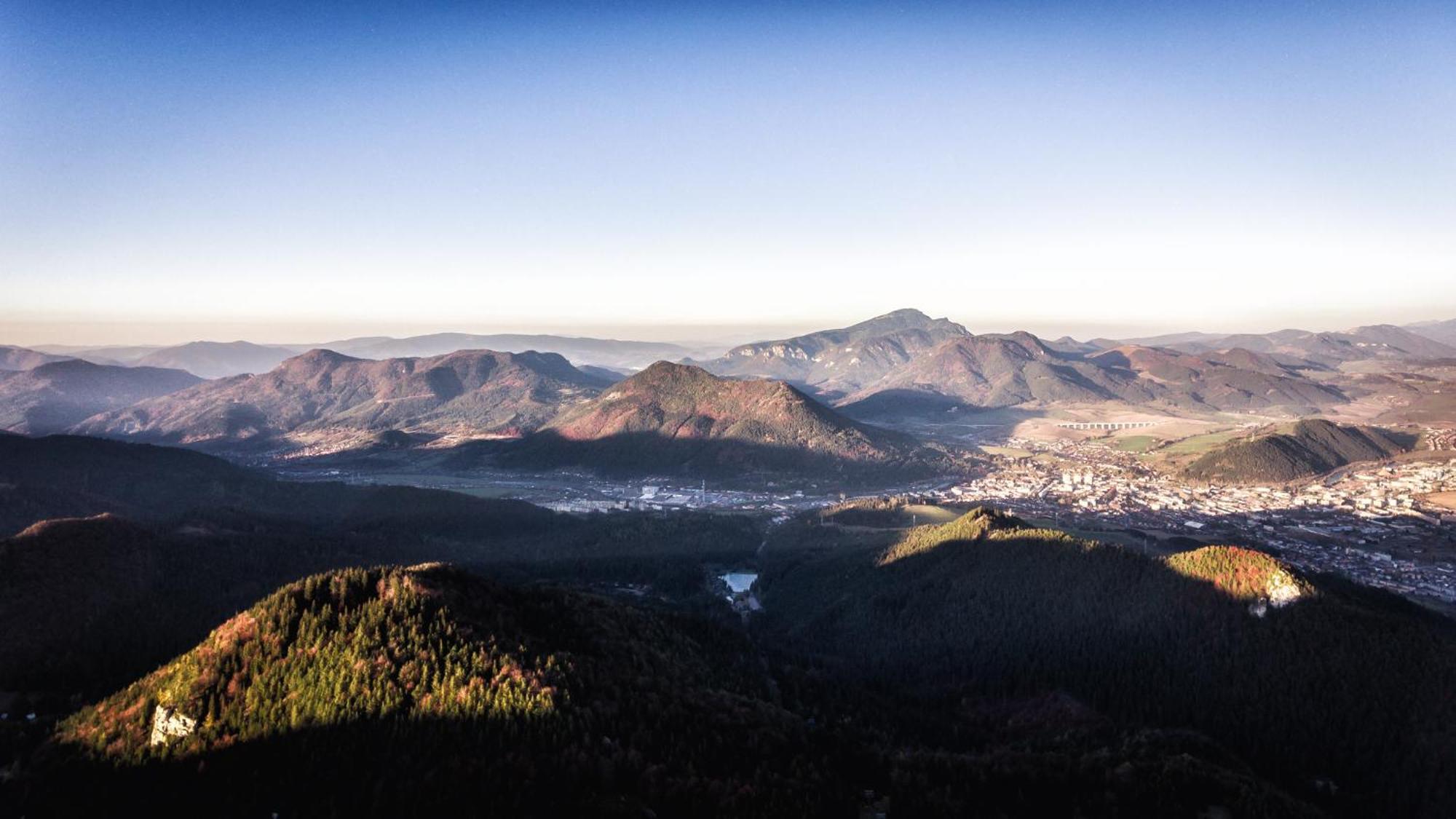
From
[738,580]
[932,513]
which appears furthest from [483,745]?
[932,513]

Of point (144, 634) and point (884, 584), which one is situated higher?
point (144, 634)

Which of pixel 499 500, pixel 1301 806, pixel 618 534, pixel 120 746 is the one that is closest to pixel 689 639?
pixel 120 746

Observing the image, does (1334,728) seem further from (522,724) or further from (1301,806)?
(522,724)

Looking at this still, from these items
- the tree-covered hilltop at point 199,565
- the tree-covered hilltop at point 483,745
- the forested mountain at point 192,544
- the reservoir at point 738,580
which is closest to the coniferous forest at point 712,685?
the tree-covered hilltop at point 483,745

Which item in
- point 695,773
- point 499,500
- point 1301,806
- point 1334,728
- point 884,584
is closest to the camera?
point 695,773

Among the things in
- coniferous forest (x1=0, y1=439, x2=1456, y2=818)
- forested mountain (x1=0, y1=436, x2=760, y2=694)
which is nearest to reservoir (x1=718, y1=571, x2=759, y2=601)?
forested mountain (x1=0, y1=436, x2=760, y2=694)

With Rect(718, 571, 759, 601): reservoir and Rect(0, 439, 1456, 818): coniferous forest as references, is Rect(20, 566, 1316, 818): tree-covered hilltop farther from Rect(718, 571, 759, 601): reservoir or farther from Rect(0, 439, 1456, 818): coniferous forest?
Rect(718, 571, 759, 601): reservoir
